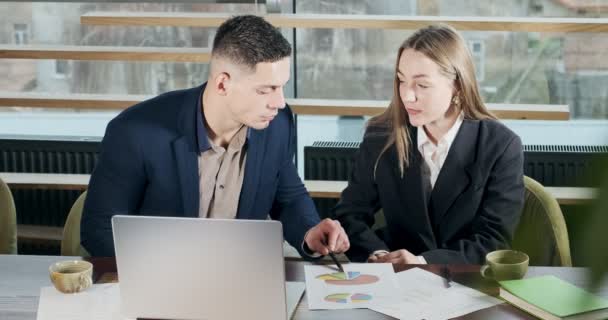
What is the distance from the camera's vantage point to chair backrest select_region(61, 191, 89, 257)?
2109mm

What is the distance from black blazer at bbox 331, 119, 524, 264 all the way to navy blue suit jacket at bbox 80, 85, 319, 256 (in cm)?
21

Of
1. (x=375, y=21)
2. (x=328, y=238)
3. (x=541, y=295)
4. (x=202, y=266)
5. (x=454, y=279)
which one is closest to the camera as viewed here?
(x=202, y=266)

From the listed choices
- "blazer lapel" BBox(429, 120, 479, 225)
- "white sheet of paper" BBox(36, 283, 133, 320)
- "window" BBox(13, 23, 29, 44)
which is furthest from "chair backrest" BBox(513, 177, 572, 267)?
"window" BBox(13, 23, 29, 44)

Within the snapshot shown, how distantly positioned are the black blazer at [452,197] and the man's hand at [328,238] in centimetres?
37

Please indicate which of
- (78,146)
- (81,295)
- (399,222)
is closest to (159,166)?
(81,295)

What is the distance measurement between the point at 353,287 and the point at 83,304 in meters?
0.51

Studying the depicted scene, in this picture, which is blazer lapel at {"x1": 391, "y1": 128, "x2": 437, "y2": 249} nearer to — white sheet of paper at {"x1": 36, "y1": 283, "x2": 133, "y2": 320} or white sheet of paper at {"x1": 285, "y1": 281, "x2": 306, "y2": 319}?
white sheet of paper at {"x1": 285, "y1": 281, "x2": 306, "y2": 319}

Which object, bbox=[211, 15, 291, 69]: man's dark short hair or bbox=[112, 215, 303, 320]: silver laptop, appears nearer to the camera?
bbox=[112, 215, 303, 320]: silver laptop

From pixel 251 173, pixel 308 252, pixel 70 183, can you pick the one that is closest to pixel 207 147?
pixel 251 173

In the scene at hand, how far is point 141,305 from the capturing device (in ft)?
4.92

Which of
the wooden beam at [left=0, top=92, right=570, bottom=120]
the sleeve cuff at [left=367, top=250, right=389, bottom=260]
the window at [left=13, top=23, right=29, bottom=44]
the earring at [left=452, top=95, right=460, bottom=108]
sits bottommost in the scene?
the sleeve cuff at [left=367, top=250, right=389, bottom=260]

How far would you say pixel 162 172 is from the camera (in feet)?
6.80

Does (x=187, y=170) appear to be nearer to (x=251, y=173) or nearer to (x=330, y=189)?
(x=251, y=173)

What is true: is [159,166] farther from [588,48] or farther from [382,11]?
[588,48]
